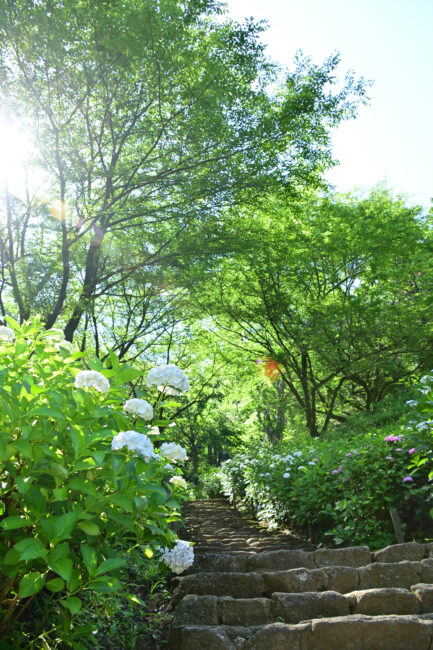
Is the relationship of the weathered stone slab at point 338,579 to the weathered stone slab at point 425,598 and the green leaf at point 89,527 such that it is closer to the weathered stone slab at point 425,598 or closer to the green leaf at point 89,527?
the weathered stone slab at point 425,598

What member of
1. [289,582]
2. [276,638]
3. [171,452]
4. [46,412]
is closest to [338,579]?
[289,582]

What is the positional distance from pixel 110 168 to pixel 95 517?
698 cm

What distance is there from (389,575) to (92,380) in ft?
10.7

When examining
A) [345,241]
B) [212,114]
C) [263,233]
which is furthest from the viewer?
[345,241]

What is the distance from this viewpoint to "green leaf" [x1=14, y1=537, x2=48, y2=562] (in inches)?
64.7

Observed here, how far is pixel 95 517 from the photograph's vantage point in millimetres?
1897

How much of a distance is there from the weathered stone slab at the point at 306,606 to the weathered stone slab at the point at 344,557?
3.81ft

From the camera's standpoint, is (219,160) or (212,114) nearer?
(212,114)

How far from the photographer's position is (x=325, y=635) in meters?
2.70

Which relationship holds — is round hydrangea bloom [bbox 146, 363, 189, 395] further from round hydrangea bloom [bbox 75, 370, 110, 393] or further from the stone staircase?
the stone staircase

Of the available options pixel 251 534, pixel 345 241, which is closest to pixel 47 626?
pixel 251 534

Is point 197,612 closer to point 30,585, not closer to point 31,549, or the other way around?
point 30,585

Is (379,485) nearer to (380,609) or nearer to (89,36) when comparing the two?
(380,609)

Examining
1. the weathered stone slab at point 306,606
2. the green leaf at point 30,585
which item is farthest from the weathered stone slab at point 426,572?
the green leaf at point 30,585
